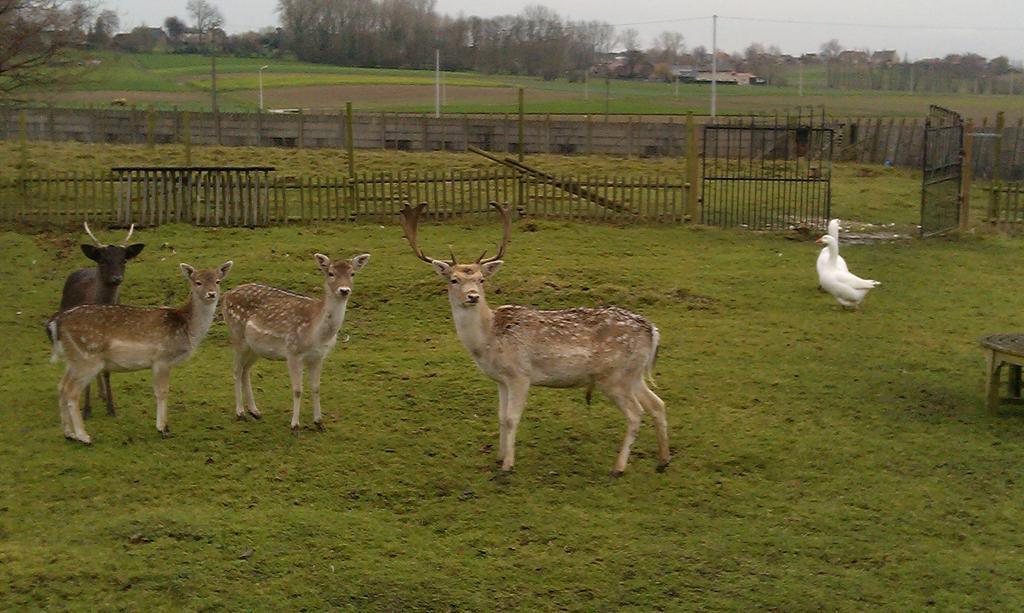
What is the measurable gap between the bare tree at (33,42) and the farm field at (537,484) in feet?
30.3

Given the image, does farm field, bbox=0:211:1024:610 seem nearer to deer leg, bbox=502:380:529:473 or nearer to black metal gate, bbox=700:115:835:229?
deer leg, bbox=502:380:529:473

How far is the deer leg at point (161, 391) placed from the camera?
10.5 m

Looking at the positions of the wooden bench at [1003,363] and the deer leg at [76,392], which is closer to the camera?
the deer leg at [76,392]

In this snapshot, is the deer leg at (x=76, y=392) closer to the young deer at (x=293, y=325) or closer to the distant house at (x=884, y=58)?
the young deer at (x=293, y=325)

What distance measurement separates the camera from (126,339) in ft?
33.9

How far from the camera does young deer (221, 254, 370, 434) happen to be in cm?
1059

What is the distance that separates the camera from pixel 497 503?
924 cm

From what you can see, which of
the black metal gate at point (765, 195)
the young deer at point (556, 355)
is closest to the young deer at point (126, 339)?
the young deer at point (556, 355)

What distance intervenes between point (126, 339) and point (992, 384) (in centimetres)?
809

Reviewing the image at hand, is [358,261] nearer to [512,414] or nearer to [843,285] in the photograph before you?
[512,414]

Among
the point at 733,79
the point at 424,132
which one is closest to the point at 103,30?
the point at 424,132

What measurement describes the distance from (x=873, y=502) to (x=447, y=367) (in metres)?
5.20

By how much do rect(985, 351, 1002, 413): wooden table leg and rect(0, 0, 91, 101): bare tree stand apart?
61.1 feet

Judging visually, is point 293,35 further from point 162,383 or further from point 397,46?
point 162,383
